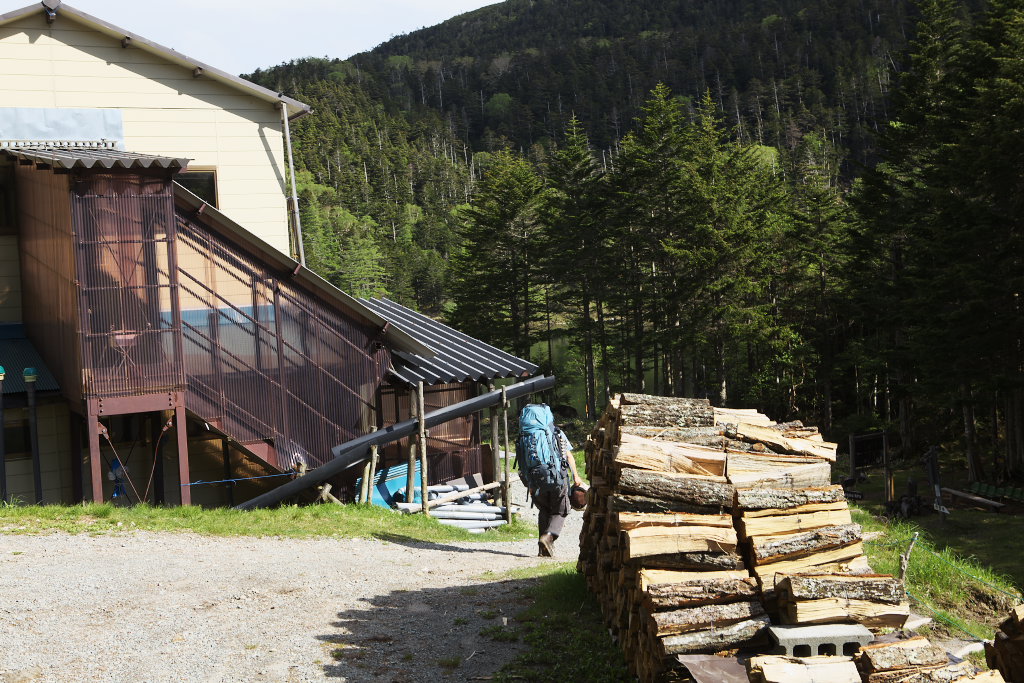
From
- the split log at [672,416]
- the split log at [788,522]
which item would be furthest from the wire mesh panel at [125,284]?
the split log at [788,522]

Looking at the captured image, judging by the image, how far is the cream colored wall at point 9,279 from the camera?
1647 cm

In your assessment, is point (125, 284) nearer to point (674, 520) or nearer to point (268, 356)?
point (268, 356)

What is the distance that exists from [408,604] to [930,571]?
495 centimetres

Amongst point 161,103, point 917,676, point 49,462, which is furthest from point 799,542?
point 161,103

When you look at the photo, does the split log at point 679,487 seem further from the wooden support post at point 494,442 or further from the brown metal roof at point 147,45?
the brown metal roof at point 147,45

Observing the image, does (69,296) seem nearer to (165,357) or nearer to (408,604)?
(165,357)

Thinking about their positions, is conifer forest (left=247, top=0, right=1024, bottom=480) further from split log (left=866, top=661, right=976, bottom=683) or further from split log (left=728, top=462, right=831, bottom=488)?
split log (left=866, top=661, right=976, bottom=683)

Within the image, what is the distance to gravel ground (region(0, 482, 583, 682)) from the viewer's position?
6.80 m

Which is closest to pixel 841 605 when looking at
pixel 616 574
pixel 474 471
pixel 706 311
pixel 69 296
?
pixel 616 574

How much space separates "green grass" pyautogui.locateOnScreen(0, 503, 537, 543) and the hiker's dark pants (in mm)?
2233

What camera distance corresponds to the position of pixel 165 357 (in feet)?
44.2

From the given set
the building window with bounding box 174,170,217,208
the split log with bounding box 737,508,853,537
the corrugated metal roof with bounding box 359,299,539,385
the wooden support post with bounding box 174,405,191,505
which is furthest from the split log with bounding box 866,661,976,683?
the building window with bounding box 174,170,217,208

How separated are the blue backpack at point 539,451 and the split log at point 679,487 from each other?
11.6ft

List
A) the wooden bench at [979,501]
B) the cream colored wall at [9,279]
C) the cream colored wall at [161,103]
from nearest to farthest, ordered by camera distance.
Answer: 1. the cream colored wall at [9,279]
2. the cream colored wall at [161,103]
3. the wooden bench at [979,501]
